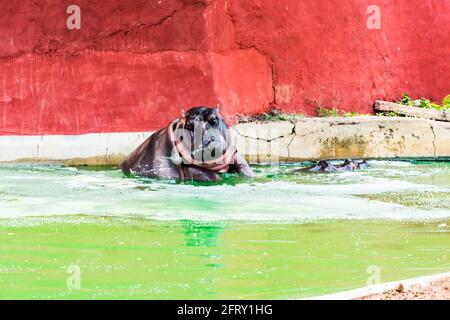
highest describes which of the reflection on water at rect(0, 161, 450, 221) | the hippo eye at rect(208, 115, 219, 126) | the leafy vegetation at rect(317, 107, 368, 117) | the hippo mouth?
the leafy vegetation at rect(317, 107, 368, 117)

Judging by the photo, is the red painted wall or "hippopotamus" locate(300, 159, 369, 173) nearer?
"hippopotamus" locate(300, 159, 369, 173)

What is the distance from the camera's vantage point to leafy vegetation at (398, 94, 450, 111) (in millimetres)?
13734

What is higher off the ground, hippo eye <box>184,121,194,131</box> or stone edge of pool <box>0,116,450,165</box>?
hippo eye <box>184,121,194,131</box>

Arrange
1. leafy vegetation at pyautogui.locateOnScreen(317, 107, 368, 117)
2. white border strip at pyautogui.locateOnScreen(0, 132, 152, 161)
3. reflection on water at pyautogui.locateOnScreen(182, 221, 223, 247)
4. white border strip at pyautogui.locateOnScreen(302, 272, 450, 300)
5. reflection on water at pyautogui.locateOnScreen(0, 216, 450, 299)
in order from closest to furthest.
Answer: white border strip at pyautogui.locateOnScreen(302, 272, 450, 300) < reflection on water at pyautogui.locateOnScreen(0, 216, 450, 299) < reflection on water at pyautogui.locateOnScreen(182, 221, 223, 247) < white border strip at pyautogui.locateOnScreen(0, 132, 152, 161) < leafy vegetation at pyautogui.locateOnScreen(317, 107, 368, 117)

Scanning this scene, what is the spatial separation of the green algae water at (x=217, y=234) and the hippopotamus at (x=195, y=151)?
0.75 feet

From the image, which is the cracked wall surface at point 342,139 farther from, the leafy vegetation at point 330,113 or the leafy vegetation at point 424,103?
the leafy vegetation at point 424,103

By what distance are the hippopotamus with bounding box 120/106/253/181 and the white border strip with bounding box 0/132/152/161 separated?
132 centimetres

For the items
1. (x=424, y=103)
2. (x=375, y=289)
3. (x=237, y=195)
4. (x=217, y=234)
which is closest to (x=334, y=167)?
(x=237, y=195)

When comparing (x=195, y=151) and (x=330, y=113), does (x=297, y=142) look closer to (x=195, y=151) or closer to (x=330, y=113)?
(x=330, y=113)

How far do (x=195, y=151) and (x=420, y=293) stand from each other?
223 inches

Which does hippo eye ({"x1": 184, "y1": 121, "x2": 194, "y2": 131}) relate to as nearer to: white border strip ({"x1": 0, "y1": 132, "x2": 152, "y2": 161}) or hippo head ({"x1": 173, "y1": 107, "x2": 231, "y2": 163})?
hippo head ({"x1": 173, "y1": 107, "x2": 231, "y2": 163})

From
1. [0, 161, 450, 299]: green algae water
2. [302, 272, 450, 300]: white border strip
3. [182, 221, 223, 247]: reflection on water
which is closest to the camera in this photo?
[302, 272, 450, 300]: white border strip

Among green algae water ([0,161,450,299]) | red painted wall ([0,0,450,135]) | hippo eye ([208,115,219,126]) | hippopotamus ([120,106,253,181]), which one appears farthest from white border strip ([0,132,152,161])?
hippo eye ([208,115,219,126])

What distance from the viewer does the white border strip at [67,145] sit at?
11.1 metres
